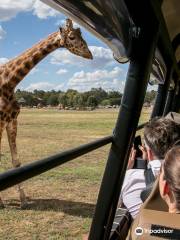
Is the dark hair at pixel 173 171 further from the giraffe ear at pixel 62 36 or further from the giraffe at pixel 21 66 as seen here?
the giraffe ear at pixel 62 36

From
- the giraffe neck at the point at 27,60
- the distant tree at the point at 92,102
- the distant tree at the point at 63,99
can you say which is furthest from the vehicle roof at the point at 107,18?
the distant tree at the point at 63,99

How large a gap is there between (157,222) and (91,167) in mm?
7457

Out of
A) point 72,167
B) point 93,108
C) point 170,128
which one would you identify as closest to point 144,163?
point 170,128

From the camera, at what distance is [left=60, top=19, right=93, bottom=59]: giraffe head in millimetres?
6578

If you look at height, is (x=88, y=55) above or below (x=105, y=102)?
above

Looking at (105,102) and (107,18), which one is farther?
(105,102)

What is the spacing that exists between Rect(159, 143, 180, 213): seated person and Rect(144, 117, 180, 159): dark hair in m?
0.72

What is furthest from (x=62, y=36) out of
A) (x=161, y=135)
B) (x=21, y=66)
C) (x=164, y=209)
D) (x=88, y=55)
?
(x=164, y=209)

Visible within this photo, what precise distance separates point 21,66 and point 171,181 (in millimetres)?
5207

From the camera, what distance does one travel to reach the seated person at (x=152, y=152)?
2.01 m

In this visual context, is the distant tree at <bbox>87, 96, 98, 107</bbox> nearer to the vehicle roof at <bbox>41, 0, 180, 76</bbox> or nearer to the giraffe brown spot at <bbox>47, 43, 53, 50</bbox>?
the giraffe brown spot at <bbox>47, 43, 53, 50</bbox>

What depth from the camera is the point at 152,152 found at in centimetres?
209

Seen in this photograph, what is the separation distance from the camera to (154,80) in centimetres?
385

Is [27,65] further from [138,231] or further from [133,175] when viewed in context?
[138,231]
